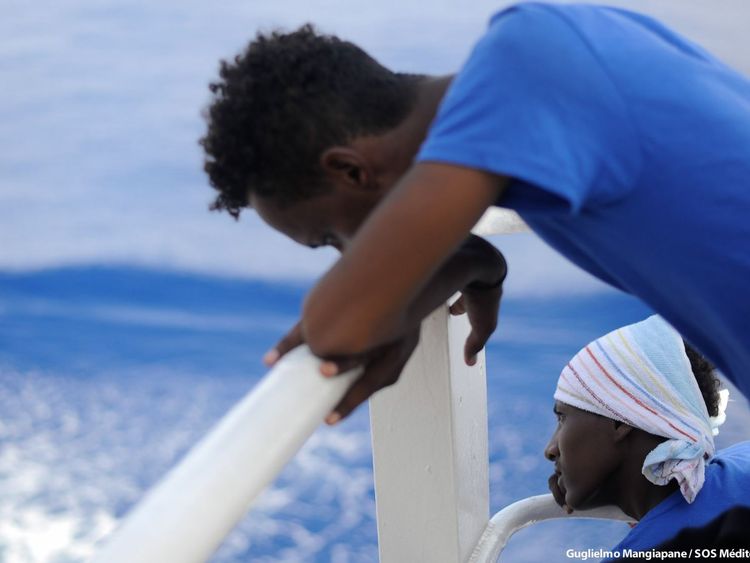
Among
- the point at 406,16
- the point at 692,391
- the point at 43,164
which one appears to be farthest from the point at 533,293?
the point at 692,391

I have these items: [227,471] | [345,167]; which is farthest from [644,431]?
[227,471]

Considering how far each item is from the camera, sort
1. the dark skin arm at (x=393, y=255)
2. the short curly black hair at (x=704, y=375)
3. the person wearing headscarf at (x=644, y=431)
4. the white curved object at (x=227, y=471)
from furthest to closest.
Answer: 1. the short curly black hair at (x=704, y=375)
2. the person wearing headscarf at (x=644, y=431)
3. the dark skin arm at (x=393, y=255)
4. the white curved object at (x=227, y=471)

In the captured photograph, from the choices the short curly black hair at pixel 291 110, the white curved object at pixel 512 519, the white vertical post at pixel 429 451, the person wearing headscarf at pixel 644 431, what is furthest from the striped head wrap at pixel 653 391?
the short curly black hair at pixel 291 110

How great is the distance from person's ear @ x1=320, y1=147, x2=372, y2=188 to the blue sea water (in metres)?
2.73

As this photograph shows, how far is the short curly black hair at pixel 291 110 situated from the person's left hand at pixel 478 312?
0.33m

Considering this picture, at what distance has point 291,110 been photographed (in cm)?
90

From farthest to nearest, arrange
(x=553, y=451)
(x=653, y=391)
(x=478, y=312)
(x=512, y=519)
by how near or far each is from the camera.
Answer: (x=553, y=451)
(x=653, y=391)
(x=512, y=519)
(x=478, y=312)

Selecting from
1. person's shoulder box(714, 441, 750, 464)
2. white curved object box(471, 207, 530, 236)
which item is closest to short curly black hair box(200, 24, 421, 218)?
white curved object box(471, 207, 530, 236)

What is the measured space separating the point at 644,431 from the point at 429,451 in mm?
510

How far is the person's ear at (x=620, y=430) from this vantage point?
1.64m

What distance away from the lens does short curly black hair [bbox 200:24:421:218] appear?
0.90 m

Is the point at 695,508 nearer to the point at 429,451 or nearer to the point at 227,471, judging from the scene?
the point at 429,451

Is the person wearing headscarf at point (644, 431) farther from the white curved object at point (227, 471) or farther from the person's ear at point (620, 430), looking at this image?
the white curved object at point (227, 471)

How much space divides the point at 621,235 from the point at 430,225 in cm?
21
